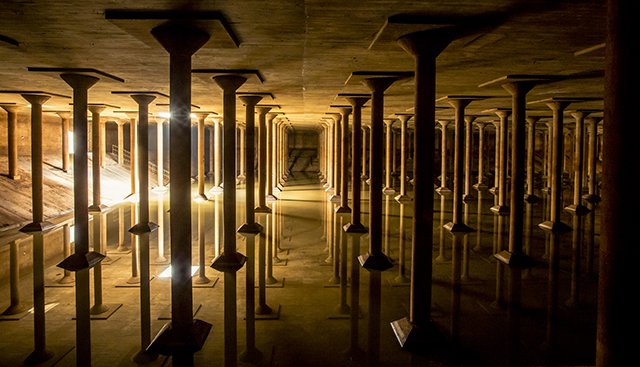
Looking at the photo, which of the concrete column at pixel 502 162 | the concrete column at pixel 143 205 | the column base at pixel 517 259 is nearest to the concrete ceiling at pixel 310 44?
the concrete column at pixel 143 205

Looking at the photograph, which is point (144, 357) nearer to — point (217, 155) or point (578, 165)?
point (578, 165)

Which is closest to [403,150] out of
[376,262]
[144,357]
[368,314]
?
[376,262]

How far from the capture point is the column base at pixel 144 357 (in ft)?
17.8

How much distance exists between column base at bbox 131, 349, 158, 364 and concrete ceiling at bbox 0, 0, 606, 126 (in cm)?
411

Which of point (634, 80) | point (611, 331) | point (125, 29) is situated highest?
point (125, 29)

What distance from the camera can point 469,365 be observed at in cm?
537

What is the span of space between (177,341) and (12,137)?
54.0 feet

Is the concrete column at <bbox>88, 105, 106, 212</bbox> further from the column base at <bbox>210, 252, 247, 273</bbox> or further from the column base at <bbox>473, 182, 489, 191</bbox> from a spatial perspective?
the column base at <bbox>473, 182, 489, 191</bbox>

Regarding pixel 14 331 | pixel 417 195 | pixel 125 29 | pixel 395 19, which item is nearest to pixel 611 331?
pixel 417 195

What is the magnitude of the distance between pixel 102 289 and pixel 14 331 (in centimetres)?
190

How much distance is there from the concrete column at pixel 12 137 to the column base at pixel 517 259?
18.0 metres

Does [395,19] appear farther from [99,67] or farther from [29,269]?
[29,269]

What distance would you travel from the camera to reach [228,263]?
32.2ft

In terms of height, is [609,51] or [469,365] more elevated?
[609,51]
